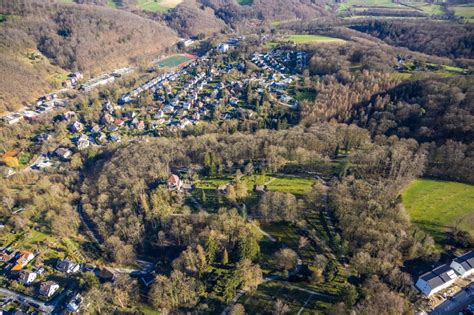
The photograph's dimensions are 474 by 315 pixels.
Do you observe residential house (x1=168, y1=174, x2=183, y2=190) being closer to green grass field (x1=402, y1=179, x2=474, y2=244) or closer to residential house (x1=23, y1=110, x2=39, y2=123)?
green grass field (x1=402, y1=179, x2=474, y2=244)

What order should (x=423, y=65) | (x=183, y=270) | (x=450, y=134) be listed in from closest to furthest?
1. (x=183, y=270)
2. (x=450, y=134)
3. (x=423, y=65)

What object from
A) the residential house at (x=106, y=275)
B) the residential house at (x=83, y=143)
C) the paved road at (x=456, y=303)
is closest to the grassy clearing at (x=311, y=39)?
the residential house at (x=83, y=143)

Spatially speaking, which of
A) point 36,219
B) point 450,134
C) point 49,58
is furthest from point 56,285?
point 49,58

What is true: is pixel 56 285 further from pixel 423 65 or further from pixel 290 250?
Result: pixel 423 65

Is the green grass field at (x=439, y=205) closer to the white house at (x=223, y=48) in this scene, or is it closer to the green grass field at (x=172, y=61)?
the white house at (x=223, y=48)

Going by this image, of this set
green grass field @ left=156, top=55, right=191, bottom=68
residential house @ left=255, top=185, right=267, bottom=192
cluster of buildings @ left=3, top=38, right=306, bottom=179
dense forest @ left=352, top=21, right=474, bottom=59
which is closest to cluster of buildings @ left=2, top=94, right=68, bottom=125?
cluster of buildings @ left=3, top=38, right=306, bottom=179

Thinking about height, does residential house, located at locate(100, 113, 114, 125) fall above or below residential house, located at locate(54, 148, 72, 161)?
above
